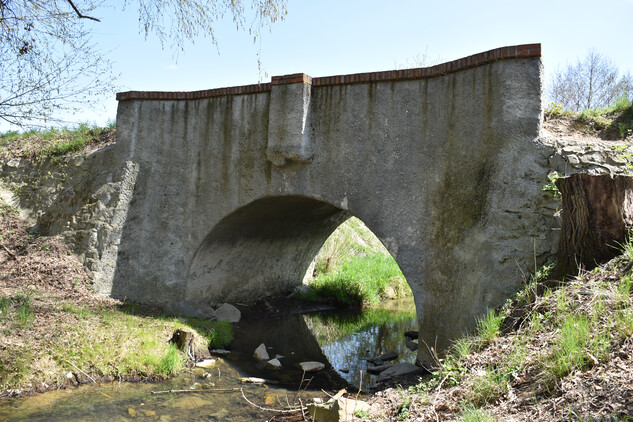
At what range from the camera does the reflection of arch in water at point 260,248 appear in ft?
28.2

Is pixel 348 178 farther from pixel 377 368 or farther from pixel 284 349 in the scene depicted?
pixel 284 349

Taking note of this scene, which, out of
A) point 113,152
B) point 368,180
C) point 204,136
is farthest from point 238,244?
point 368,180

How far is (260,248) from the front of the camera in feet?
33.1

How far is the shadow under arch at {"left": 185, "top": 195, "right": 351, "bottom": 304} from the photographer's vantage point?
859 centimetres

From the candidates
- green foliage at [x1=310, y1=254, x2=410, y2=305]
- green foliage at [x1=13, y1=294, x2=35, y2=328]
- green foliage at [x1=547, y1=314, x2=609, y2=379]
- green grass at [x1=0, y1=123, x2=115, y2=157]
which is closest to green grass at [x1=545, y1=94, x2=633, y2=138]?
green foliage at [x1=547, y1=314, x2=609, y2=379]

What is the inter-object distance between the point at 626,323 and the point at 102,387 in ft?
17.2

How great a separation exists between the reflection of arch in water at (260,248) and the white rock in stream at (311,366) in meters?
2.42

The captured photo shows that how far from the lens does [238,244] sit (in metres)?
9.35

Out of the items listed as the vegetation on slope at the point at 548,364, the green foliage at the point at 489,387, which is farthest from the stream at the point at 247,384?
the green foliage at the point at 489,387

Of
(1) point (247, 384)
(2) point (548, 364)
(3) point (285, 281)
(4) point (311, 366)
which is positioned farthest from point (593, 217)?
(3) point (285, 281)

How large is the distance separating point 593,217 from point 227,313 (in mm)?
6335

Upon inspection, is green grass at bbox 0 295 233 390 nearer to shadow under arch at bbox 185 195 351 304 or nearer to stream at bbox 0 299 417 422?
stream at bbox 0 299 417 422

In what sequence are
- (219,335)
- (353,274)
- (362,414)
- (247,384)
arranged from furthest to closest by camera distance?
(353,274) → (219,335) → (247,384) → (362,414)

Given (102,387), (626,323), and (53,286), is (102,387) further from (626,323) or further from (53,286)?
(626,323)
